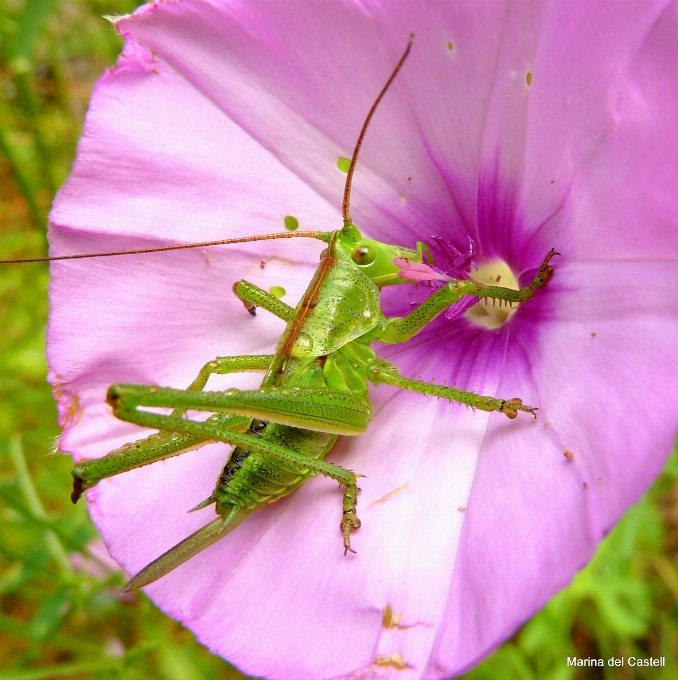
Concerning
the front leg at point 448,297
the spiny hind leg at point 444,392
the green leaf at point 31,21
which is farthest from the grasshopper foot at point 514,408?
the green leaf at point 31,21

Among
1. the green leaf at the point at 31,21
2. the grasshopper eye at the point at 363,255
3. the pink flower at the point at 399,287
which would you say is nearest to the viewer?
the pink flower at the point at 399,287

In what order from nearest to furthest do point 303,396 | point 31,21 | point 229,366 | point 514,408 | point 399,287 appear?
point 514,408 → point 303,396 → point 229,366 → point 399,287 → point 31,21

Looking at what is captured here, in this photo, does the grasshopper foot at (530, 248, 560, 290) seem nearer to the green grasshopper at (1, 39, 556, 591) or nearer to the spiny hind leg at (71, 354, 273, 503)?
the green grasshopper at (1, 39, 556, 591)

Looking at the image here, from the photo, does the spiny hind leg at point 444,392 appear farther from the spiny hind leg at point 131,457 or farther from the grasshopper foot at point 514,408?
the spiny hind leg at point 131,457

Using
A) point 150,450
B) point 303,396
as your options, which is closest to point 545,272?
point 303,396

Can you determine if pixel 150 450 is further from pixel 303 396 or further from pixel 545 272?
pixel 545 272

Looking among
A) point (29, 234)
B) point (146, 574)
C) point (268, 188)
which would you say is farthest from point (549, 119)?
point (29, 234)

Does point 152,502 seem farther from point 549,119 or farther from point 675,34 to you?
point 675,34
